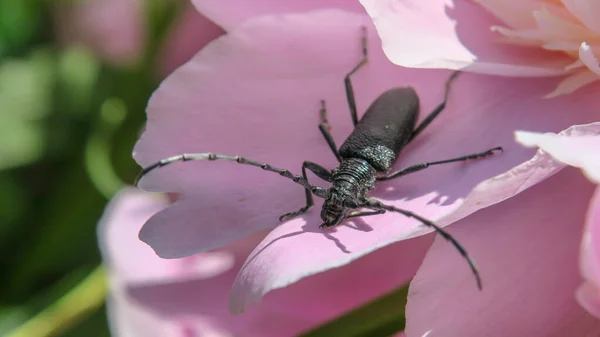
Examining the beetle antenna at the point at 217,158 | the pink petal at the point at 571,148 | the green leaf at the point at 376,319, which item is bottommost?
the green leaf at the point at 376,319

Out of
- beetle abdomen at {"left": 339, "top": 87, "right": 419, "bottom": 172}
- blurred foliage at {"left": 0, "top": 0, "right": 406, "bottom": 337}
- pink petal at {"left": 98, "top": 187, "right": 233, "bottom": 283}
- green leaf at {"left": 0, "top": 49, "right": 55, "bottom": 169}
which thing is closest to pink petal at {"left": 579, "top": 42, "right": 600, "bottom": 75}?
beetle abdomen at {"left": 339, "top": 87, "right": 419, "bottom": 172}

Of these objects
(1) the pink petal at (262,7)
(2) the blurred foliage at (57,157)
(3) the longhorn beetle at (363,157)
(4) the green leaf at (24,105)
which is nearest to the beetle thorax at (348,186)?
(3) the longhorn beetle at (363,157)

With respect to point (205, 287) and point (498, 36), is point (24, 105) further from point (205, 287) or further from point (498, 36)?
point (498, 36)

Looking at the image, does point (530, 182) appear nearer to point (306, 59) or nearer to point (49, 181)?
point (306, 59)

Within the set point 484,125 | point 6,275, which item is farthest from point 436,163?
point 6,275

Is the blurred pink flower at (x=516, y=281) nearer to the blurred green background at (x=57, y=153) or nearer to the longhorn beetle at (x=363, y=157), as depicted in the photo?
the longhorn beetle at (x=363, y=157)

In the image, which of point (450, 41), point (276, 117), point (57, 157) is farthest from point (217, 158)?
point (57, 157)

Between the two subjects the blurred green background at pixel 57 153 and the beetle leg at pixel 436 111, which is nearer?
the beetle leg at pixel 436 111
